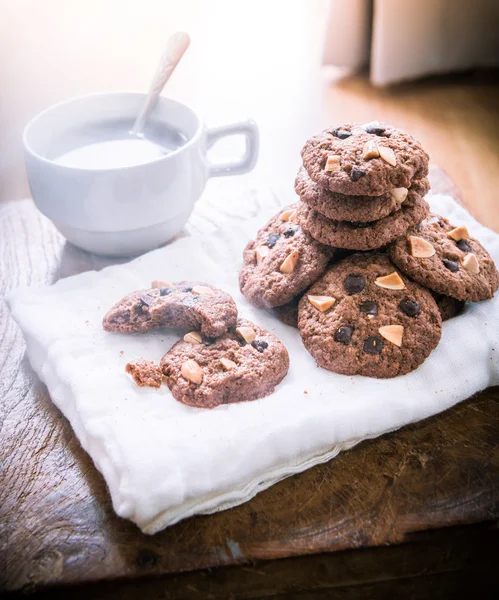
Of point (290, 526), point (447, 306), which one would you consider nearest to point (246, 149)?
point (447, 306)

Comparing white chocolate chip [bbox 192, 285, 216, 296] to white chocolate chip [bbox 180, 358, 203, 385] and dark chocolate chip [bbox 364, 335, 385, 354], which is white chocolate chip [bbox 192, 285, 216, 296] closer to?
white chocolate chip [bbox 180, 358, 203, 385]

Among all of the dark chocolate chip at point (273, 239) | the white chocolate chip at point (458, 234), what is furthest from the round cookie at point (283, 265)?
the white chocolate chip at point (458, 234)

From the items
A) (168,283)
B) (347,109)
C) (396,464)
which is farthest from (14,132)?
(396,464)

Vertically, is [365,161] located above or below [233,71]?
above

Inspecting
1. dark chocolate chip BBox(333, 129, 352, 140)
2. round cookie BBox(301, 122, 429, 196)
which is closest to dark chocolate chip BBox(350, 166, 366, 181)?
round cookie BBox(301, 122, 429, 196)

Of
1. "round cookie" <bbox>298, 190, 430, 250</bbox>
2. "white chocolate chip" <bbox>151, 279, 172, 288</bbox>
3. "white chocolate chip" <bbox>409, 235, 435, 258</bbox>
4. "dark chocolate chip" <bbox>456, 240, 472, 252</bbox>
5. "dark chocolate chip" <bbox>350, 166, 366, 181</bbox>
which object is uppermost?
"dark chocolate chip" <bbox>350, 166, 366, 181</bbox>

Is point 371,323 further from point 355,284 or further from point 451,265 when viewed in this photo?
point 451,265
